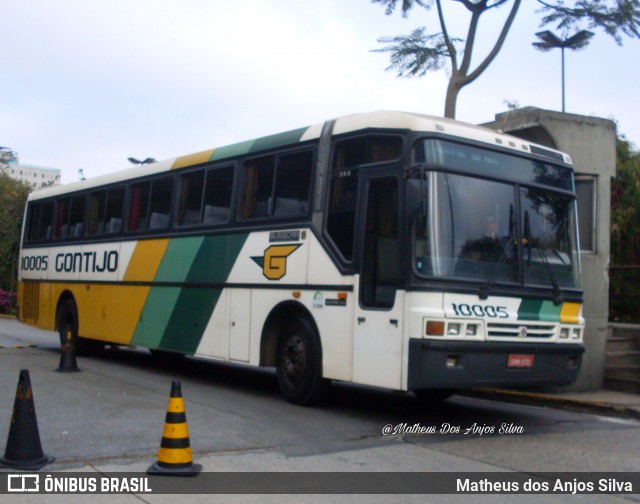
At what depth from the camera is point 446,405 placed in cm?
1105

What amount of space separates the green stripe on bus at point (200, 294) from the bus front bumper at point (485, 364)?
386cm

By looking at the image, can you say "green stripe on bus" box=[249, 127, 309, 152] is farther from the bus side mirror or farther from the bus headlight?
the bus headlight

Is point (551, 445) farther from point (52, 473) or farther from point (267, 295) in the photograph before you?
point (52, 473)

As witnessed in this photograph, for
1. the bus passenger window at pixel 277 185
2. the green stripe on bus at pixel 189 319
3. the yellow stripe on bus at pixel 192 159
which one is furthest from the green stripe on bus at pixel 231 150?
the green stripe on bus at pixel 189 319

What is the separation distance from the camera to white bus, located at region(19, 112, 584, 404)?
8.42m

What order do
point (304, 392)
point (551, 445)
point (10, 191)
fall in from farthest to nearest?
→ point (10, 191) < point (304, 392) < point (551, 445)

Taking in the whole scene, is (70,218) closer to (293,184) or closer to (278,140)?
(278,140)

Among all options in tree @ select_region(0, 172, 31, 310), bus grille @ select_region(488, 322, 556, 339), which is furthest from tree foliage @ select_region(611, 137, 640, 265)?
tree @ select_region(0, 172, 31, 310)

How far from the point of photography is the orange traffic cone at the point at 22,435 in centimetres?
636

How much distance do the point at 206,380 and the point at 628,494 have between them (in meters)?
7.84

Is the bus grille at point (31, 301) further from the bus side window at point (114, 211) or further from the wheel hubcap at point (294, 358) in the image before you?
the wheel hubcap at point (294, 358)

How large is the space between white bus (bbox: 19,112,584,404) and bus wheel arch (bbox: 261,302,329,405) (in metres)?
0.02

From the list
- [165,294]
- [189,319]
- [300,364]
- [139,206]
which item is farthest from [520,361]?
[139,206]

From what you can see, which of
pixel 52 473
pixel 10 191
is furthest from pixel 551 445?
pixel 10 191
